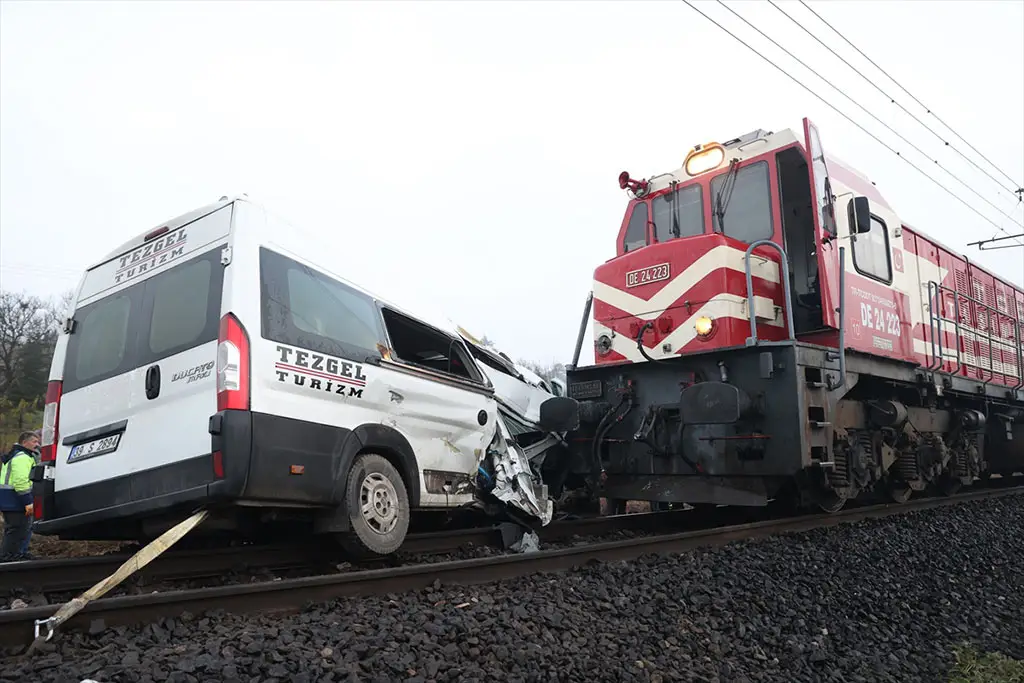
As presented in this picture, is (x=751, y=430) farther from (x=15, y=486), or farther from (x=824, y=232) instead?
(x=15, y=486)

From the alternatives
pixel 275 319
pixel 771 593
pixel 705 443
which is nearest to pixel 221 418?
pixel 275 319

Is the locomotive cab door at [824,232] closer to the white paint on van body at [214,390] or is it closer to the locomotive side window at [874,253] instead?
the locomotive side window at [874,253]

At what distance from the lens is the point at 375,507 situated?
4707mm

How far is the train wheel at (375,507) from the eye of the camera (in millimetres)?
4473

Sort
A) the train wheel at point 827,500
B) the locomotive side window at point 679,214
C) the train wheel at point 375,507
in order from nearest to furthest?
the train wheel at point 375,507
the train wheel at point 827,500
the locomotive side window at point 679,214

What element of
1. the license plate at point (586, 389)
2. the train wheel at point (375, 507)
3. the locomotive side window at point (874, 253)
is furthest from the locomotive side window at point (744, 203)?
the train wheel at point (375, 507)

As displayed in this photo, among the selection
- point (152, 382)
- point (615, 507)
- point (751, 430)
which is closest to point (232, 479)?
point (152, 382)

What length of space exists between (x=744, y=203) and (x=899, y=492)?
12.9 feet

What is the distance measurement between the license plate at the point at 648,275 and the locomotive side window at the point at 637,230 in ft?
2.53

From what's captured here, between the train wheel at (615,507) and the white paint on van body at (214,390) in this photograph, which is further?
the train wheel at (615,507)

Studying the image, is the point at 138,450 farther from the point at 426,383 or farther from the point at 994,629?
the point at 994,629

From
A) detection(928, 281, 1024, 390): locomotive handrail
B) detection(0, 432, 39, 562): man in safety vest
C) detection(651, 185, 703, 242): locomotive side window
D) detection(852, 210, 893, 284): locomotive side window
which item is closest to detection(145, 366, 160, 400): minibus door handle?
detection(0, 432, 39, 562): man in safety vest

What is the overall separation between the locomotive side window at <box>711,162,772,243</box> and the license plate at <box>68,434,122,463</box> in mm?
5531

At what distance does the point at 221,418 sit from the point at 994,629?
15.6 ft
